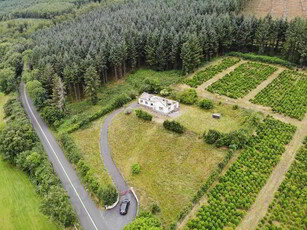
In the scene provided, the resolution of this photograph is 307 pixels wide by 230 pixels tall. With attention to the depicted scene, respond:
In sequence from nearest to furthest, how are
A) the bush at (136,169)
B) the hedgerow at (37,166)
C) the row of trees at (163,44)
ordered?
the hedgerow at (37,166) < the bush at (136,169) < the row of trees at (163,44)

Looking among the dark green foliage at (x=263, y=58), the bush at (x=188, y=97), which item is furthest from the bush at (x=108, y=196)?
the dark green foliage at (x=263, y=58)

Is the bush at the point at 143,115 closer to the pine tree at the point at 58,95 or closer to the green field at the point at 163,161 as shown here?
the green field at the point at 163,161

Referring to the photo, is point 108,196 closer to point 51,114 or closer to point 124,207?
point 124,207

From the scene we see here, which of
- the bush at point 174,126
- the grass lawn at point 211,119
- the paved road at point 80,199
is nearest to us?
the paved road at point 80,199

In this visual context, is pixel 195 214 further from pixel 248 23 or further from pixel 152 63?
pixel 248 23

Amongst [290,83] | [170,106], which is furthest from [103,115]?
[290,83]

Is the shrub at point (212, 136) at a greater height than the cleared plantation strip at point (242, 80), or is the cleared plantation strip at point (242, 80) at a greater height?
the cleared plantation strip at point (242, 80)

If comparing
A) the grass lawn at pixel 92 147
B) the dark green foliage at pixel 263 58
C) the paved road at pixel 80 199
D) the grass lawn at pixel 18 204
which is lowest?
the grass lawn at pixel 18 204

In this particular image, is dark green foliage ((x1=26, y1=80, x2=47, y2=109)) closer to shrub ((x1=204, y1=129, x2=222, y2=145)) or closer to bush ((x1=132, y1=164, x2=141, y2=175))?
bush ((x1=132, y1=164, x2=141, y2=175))

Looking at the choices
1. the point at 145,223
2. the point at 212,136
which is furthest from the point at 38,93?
the point at 145,223
